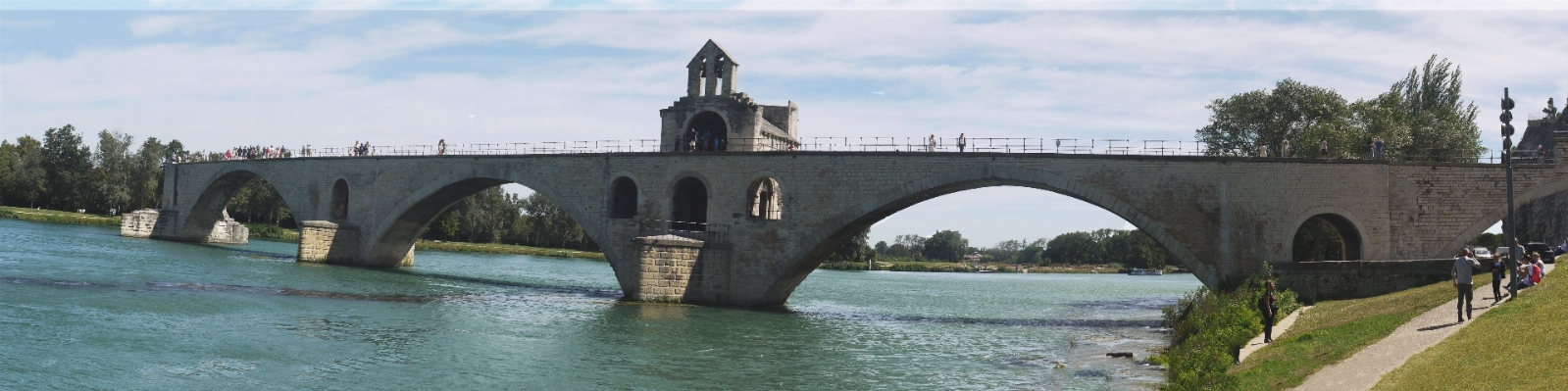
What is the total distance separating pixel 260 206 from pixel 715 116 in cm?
6910

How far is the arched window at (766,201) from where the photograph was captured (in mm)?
42281

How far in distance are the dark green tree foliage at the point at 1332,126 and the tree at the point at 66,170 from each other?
90.0 m

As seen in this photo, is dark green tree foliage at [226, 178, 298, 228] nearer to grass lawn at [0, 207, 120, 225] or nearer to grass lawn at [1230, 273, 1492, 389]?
grass lawn at [0, 207, 120, 225]

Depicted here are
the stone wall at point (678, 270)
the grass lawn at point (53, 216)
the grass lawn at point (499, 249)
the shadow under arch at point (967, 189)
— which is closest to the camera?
the shadow under arch at point (967, 189)

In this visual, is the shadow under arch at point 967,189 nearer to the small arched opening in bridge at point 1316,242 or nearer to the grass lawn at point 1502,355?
the small arched opening in bridge at point 1316,242

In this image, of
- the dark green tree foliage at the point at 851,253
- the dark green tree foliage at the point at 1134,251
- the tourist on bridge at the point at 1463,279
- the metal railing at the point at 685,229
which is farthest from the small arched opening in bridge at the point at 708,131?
the dark green tree foliage at the point at 1134,251

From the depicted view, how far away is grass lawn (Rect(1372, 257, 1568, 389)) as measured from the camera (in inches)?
496

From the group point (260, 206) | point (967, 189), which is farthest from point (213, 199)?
point (967, 189)

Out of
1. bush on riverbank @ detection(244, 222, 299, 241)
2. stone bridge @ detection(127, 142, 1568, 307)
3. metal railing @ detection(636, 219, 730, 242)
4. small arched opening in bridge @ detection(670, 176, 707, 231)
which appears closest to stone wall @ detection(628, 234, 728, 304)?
stone bridge @ detection(127, 142, 1568, 307)

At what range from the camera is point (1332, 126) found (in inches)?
1671

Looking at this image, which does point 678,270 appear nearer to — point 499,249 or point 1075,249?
point 499,249

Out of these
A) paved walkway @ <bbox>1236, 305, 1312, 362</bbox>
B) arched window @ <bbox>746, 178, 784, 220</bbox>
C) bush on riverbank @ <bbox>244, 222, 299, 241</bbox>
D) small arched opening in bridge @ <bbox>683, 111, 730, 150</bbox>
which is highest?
small arched opening in bridge @ <bbox>683, 111, 730, 150</bbox>

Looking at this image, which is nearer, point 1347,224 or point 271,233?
point 1347,224

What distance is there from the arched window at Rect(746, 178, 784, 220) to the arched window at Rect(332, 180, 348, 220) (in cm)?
2499
